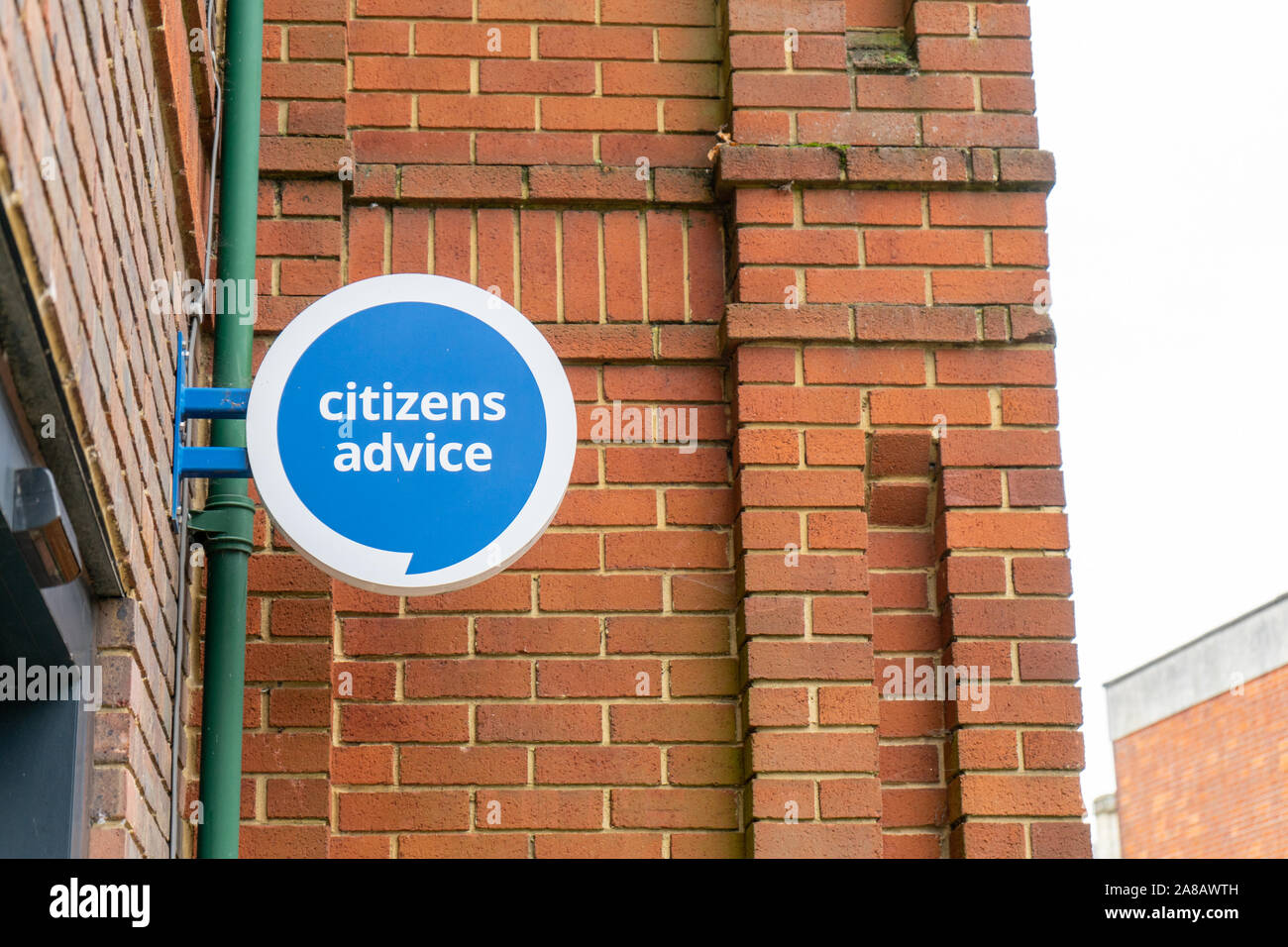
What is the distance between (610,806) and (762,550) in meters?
0.64

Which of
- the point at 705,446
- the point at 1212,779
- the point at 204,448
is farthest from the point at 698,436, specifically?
the point at 1212,779

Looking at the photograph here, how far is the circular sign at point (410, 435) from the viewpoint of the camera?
113 inches

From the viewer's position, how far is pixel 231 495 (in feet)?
11.1

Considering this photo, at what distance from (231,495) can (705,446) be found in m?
1.07

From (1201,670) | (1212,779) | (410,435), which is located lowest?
(410,435)

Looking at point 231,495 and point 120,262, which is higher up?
point 120,262

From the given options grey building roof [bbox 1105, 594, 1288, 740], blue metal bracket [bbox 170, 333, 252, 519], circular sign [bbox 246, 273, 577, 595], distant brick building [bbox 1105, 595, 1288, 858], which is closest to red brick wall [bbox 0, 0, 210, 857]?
blue metal bracket [bbox 170, 333, 252, 519]

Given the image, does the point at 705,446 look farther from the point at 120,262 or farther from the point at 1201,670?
the point at 1201,670

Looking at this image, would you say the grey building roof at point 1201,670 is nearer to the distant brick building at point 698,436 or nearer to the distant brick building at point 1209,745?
the distant brick building at point 1209,745

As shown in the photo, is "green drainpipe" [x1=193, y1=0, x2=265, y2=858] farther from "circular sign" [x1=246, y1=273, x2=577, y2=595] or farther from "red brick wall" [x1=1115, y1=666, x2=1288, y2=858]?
"red brick wall" [x1=1115, y1=666, x2=1288, y2=858]

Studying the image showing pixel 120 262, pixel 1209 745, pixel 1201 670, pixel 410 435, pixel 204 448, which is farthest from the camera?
pixel 1201 670

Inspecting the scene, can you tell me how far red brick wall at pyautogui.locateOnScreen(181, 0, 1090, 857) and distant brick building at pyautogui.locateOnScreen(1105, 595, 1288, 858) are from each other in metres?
14.6

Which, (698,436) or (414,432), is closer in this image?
(414,432)
